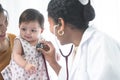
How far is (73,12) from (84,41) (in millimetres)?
141

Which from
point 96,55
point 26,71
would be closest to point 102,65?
point 96,55

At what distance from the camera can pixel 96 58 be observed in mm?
1008

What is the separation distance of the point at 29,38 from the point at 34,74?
0.68ft

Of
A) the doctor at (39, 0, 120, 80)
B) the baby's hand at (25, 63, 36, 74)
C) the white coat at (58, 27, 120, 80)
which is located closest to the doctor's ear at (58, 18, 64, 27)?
the doctor at (39, 0, 120, 80)

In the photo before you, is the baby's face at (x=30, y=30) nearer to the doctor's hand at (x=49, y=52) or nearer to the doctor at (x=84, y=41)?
the doctor's hand at (x=49, y=52)

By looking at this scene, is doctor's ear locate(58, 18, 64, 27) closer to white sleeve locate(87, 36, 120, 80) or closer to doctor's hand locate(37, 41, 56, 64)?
white sleeve locate(87, 36, 120, 80)

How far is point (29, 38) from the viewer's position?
149 centimetres

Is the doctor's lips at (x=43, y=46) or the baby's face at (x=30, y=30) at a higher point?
the baby's face at (x=30, y=30)

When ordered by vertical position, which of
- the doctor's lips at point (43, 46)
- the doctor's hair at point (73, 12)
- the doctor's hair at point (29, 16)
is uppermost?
the doctor's hair at point (73, 12)

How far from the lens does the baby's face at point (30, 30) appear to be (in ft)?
4.81

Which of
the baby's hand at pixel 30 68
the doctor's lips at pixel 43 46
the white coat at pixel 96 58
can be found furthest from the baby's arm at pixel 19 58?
the white coat at pixel 96 58

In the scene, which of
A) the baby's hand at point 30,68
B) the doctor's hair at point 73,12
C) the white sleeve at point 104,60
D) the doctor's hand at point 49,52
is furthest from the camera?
the doctor's hand at point 49,52

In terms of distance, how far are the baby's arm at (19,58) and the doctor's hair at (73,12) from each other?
1.13 feet

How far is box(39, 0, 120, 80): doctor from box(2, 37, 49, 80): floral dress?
0.75ft
